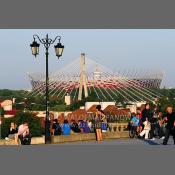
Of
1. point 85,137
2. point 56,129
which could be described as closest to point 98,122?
point 85,137

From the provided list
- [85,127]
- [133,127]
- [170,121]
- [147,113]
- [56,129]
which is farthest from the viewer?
[85,127]

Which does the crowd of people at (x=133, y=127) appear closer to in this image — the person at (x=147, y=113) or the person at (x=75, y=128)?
the person at (x=147, y=113)

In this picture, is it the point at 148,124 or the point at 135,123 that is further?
the point at 135,123

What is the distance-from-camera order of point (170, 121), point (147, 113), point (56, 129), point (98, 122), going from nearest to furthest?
point (170, 121)
point (147, 113)
point (98, 122)
point (56, 129)

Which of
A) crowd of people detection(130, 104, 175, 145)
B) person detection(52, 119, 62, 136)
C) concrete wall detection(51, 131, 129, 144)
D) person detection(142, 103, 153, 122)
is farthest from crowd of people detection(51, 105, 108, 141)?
person detection(142, 103, 153, 122)

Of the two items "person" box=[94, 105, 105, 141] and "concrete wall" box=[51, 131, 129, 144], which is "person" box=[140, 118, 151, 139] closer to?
"person" box=[94, 105, 105, 141]

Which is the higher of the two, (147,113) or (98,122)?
(147,113)

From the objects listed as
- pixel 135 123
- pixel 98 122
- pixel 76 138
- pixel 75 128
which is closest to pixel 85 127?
pixel 75 128

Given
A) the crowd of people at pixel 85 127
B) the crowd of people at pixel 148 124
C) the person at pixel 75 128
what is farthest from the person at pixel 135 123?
the person at pixel 75 128

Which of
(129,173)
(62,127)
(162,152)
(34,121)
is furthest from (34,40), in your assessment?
(34,121)

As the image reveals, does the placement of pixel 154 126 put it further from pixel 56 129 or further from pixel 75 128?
pixel 75 128

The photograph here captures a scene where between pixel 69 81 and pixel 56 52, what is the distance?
413 ft

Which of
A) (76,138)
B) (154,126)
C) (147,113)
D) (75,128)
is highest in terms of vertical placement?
(147,113)

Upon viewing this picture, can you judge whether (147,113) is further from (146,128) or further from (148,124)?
(146,128)
